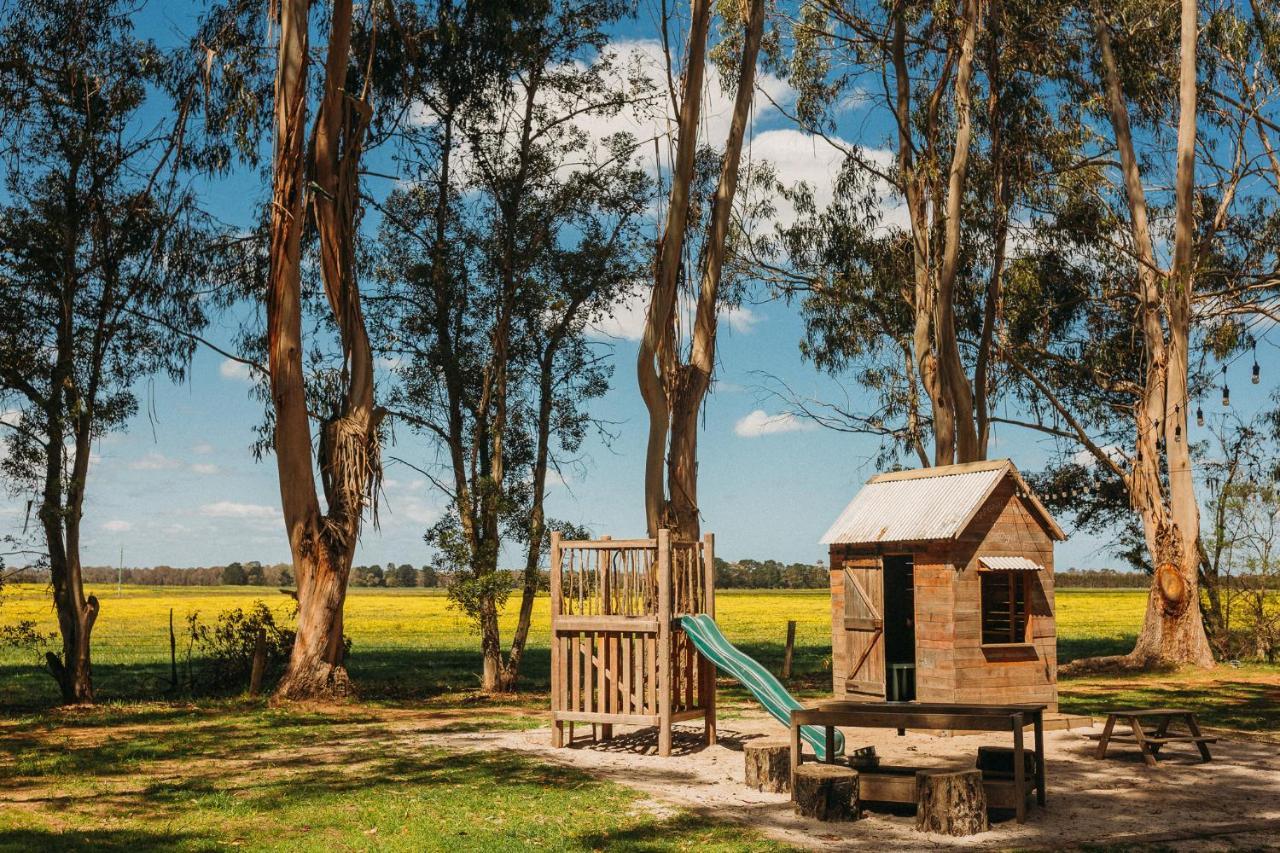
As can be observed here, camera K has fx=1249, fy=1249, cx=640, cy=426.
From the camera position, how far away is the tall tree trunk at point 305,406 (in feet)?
59.9

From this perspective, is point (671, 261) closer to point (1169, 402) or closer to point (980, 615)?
point (980, 615)

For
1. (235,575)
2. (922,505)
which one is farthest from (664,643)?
(235,575)

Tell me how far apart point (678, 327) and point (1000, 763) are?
10507mm

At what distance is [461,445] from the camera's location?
879 inches

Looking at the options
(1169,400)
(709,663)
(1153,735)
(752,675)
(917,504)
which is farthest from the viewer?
(1169,400)

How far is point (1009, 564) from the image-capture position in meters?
13.7

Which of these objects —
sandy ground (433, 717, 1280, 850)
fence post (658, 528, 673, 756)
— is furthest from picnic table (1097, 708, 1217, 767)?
fence post (658, 528, 673, 756)

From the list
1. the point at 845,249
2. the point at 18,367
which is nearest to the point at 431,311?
the point at 18,367

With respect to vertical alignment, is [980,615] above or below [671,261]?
below

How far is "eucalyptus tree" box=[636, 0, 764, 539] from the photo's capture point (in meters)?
18.5

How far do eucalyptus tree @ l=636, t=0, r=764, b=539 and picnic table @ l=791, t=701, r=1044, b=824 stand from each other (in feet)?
28.6

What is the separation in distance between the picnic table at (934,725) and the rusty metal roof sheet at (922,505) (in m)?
4.06

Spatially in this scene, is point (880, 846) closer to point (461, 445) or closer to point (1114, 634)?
point (461, 445)

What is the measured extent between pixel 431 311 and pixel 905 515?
37.1 ft
